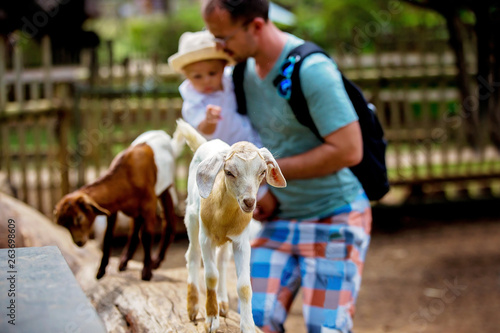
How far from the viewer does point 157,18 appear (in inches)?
888

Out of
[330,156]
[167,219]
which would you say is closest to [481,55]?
[330,156]

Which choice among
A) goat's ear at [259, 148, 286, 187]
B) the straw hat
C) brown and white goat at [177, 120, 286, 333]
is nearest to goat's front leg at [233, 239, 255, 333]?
brown and white goat at [177, 120, 286, 333]

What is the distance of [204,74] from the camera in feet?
8.79

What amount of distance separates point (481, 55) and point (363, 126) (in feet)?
11.3

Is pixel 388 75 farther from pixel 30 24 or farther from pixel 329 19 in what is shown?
pixel 30 24

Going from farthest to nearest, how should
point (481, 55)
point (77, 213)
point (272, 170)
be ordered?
1. point (481, 55)
2. point (77, 213)
3. point (272, 170)

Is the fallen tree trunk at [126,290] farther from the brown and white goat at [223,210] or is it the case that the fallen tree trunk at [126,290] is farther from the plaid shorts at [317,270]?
the plaid shorts at [317,270]

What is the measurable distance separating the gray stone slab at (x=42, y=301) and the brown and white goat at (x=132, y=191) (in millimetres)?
679

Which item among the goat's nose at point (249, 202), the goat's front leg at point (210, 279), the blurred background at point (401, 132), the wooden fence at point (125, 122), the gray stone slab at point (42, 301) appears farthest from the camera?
the wooden fence at point (125, 122)

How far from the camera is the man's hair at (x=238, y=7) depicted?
255cm

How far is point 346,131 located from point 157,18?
21.1m

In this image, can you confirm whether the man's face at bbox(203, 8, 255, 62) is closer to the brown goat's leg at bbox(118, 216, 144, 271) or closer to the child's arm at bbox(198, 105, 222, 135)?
the child's arm at bbox(198, 105, 222, 135)

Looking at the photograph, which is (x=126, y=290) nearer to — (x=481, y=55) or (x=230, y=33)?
(x=230, y=33)

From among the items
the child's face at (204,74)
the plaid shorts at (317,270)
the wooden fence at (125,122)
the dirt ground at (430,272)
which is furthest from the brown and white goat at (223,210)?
the wooden fence at (125,122)
